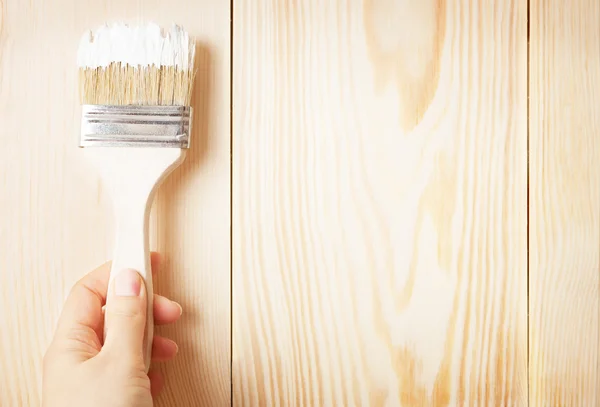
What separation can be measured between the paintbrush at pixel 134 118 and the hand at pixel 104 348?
3 cm

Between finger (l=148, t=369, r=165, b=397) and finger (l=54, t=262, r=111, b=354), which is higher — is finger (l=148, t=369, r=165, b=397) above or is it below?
below

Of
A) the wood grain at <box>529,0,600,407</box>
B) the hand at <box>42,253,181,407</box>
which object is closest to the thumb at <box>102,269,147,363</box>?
the hand at <box>42,253,181,407</box>

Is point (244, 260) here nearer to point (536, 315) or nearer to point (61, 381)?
point (61, 381)

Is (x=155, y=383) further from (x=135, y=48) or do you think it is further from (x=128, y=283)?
(x=135, y=48)

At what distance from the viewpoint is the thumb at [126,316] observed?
0.51 m

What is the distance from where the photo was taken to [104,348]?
505mm

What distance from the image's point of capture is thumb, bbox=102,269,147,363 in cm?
51

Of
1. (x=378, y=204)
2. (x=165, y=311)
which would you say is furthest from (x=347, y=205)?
(x=165, y=311)

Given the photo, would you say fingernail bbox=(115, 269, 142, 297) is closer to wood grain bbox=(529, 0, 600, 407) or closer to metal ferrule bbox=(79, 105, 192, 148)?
metal ferrule bbox=(79, 105, 192, 148)

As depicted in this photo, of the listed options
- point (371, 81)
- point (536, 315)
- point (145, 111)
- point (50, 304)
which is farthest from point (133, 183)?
point (536, 315)

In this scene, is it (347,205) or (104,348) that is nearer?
(104,348)

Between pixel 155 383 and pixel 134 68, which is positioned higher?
pixel 134 68

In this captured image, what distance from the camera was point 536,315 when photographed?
2.12 feet

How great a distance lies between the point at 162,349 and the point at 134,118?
249 mm
